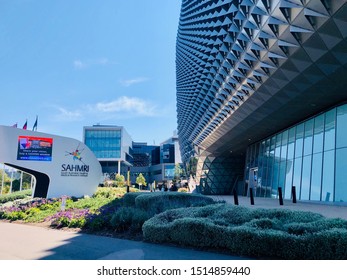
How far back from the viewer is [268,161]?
29078 mm

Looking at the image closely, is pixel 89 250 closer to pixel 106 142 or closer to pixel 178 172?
pixel 106 142

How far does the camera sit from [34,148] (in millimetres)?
23547

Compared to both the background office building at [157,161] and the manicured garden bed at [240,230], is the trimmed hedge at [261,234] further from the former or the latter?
the background office building at [157,161]

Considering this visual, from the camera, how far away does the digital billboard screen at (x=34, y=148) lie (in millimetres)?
22797

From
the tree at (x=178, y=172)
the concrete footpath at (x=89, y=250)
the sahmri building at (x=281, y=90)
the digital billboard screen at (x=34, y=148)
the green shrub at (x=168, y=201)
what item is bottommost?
the tree at (x=178, y=172)

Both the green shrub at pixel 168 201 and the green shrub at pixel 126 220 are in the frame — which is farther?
the green shrub at pixel 168 201

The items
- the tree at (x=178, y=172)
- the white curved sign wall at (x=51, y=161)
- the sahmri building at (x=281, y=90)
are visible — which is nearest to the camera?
the sahmri building at (x=281, y=90)

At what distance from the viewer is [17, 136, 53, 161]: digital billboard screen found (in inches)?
898

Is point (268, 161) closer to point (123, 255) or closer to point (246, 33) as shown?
point (246, 33)

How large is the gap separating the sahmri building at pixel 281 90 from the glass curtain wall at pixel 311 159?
7 cm

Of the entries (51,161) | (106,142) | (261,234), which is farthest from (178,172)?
(261,234)

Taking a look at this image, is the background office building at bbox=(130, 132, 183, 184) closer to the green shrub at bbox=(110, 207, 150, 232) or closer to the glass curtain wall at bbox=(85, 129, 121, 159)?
the glass curtain wall at bbox=(85, 129, 121, 159)

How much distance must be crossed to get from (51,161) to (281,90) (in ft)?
65.6

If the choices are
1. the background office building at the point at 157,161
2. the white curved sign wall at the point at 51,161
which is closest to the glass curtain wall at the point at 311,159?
the white curved sign wall at the point at 51,161
